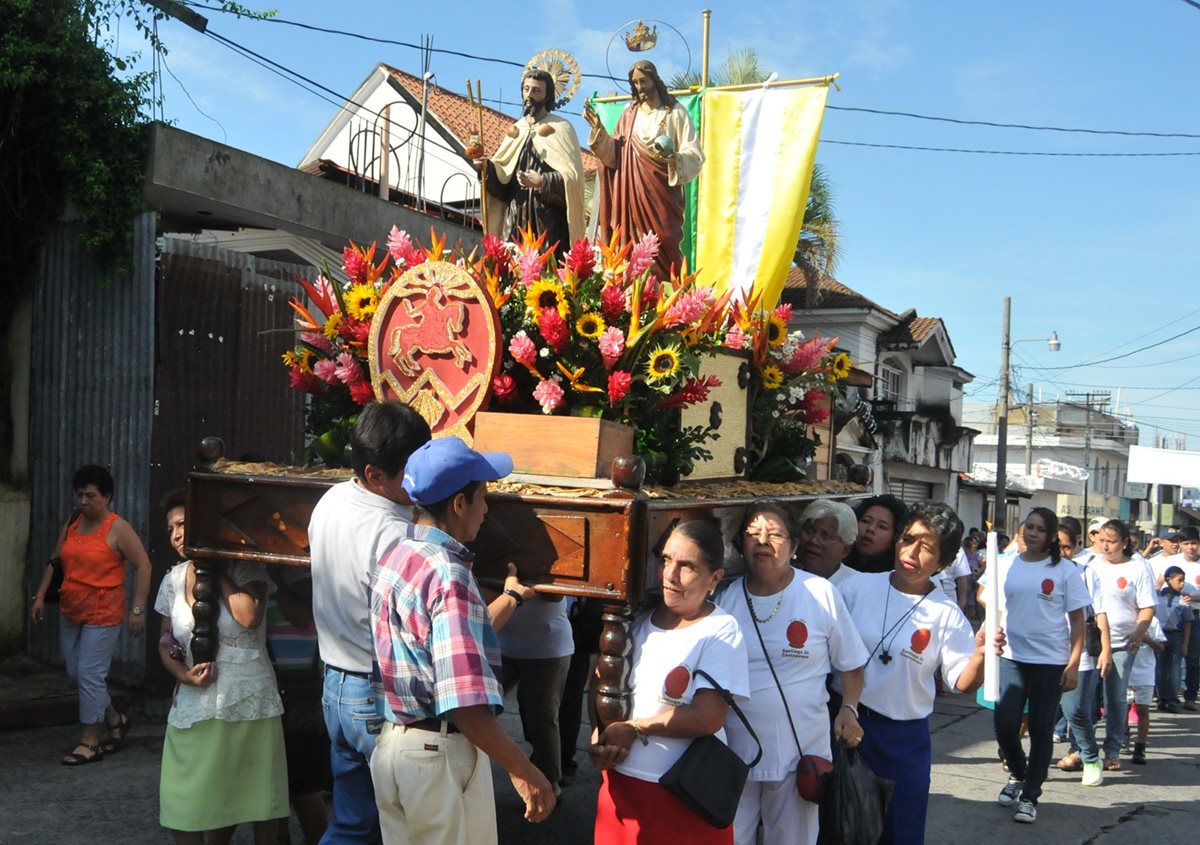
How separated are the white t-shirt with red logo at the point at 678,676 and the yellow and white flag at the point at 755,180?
3.99 metres

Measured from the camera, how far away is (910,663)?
14.3ft

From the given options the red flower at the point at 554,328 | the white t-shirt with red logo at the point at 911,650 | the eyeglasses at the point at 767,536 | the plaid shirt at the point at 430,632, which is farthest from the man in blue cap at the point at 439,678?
the white t-shirt with red logo at the point at 911,650

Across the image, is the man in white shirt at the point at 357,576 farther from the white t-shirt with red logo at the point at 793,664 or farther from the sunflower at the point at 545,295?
the white t-shirt with red logo at the point at 793,664

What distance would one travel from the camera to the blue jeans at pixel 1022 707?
6383mm

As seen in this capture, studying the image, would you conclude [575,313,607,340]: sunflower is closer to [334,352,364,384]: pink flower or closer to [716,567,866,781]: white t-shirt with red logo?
[334,352,364,384]: pink flower

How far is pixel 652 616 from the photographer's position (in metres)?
3.70

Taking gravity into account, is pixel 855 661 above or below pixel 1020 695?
above

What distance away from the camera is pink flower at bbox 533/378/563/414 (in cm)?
394

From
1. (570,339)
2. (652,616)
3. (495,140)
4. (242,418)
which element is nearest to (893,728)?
(652,616)

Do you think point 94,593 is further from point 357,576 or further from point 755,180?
point 755,180

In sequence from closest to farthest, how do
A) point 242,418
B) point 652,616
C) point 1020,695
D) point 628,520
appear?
1. point 628,520
2. point 652,616
3. point 1020,695
4. point 242,418

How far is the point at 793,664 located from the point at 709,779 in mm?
618

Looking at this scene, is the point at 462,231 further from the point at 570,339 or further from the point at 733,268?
the point at 570,339

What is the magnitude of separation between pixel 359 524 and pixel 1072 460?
5158 cm
